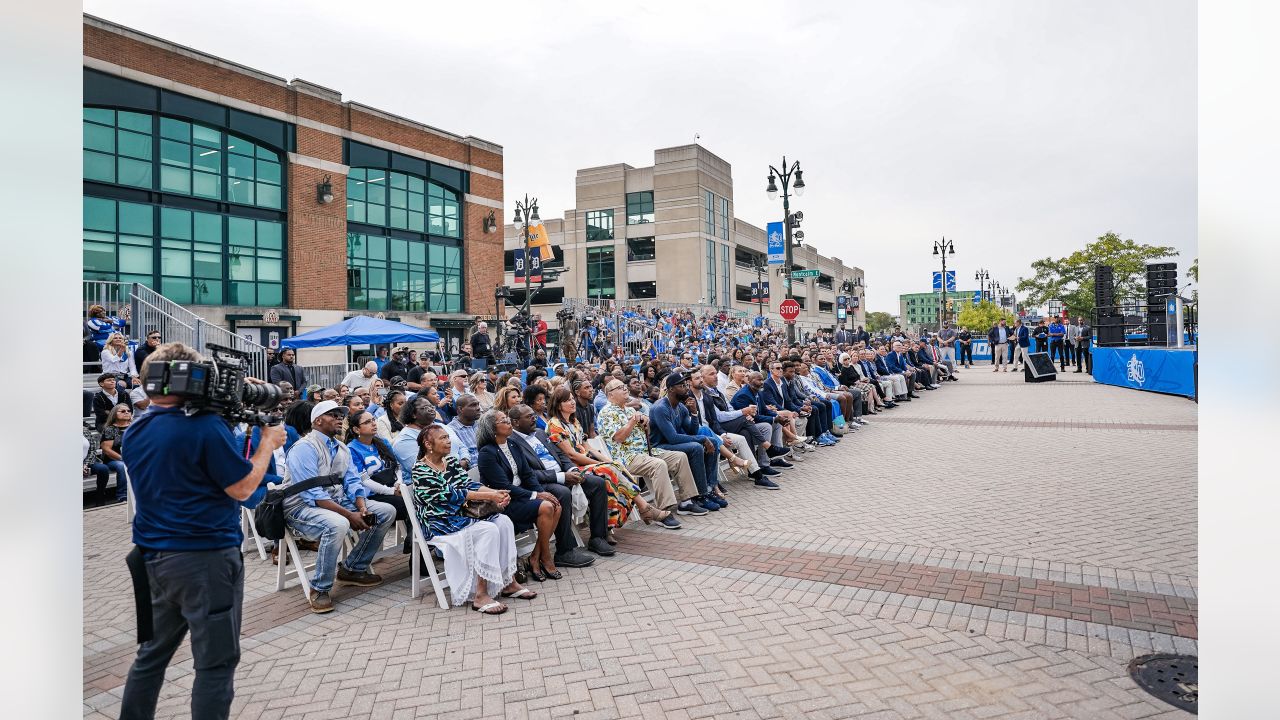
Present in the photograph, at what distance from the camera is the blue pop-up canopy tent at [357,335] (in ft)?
55.0

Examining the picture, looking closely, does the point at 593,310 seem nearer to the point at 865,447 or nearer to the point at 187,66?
the point at 187,66

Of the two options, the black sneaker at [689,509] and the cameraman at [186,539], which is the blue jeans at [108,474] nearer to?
the black sneaker at [689,509]

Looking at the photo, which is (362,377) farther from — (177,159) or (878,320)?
(878,320)

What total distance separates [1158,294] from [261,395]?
26319 mm

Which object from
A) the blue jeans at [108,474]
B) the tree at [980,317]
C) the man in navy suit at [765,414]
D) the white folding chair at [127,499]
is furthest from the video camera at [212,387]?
the tree at [980,317]

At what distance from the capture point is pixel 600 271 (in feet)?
212

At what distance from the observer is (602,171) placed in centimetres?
6531

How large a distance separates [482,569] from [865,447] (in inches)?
346

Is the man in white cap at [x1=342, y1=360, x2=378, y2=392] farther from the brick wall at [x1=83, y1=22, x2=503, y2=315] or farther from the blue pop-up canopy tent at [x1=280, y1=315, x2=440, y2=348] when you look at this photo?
the brick wall at [x1=83, y1=22, x2=503, y2=315]

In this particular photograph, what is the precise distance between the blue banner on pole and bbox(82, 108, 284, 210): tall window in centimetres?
1973
